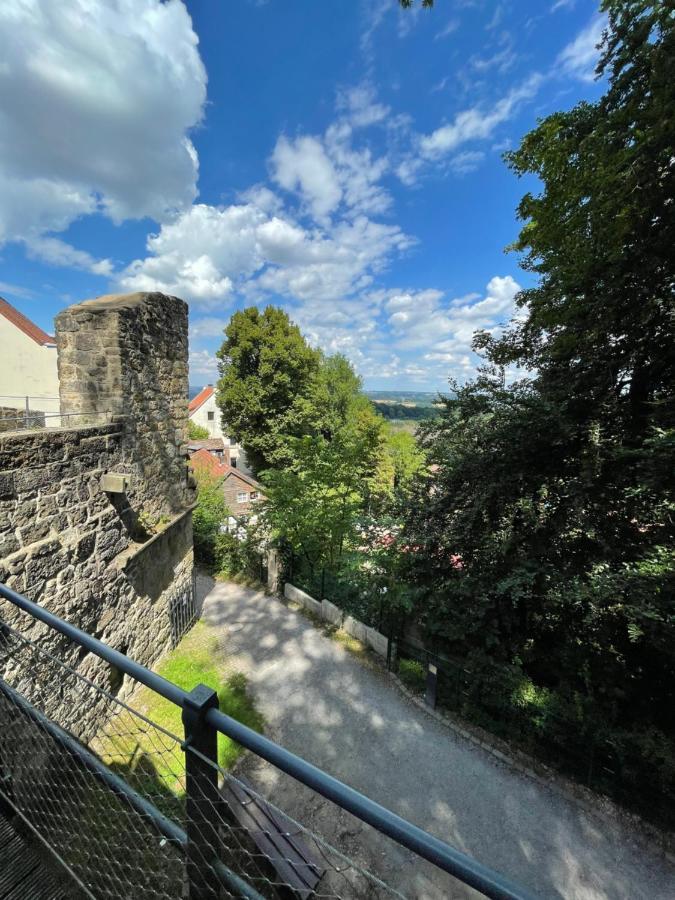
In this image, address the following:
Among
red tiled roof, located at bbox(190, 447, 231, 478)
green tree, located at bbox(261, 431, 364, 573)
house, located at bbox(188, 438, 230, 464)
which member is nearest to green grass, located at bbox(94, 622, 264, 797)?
green tree, located at bbox(261, 431, 364, 573)

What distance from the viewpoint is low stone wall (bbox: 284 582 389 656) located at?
6930 mm

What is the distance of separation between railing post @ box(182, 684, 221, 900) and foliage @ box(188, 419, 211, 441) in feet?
106

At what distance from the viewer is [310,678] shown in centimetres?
630

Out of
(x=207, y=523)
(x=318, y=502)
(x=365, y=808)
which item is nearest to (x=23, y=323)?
(x=207, y=523)

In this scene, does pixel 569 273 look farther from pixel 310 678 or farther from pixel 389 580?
pixel 310 678

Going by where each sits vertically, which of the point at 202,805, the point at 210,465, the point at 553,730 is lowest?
the point at 553,730

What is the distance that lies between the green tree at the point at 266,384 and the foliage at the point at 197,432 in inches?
605

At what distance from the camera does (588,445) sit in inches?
195

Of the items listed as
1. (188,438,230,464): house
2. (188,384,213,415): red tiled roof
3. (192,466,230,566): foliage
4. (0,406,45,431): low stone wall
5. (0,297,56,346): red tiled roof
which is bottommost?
(192,466,230,566): foliage

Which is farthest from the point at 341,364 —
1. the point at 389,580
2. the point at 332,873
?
the point at 332,873

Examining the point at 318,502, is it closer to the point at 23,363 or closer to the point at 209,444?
the point at 23,363

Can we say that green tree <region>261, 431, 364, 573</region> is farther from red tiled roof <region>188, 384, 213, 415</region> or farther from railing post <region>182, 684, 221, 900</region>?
red tiled roof <region>188, 384, 213, 415</region>

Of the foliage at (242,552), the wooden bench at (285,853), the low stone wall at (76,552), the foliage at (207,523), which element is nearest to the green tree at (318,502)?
the foliage at (242,552)

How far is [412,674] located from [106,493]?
5321mm
